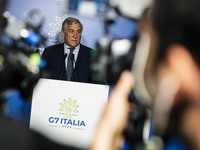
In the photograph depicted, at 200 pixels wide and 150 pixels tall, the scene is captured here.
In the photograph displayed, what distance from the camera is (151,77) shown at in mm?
620

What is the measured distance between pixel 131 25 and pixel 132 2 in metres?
0.11

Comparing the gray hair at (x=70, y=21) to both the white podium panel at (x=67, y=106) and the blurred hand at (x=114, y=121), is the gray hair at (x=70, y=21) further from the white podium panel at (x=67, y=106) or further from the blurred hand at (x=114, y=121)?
the blurred hand at (x=114, y=121)

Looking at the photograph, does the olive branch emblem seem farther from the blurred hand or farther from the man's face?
the blurred hand

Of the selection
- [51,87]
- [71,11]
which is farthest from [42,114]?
[71,11]

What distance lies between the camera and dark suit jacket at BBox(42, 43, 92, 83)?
2250 millimetres

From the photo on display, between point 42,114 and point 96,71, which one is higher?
point 96,71

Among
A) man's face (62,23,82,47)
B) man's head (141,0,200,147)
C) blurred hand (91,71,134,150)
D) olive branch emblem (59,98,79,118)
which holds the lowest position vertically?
olive branch emblem (59,98,79,118)

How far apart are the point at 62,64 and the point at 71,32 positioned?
0.18m

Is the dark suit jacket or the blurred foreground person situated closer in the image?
the blurred foreground person

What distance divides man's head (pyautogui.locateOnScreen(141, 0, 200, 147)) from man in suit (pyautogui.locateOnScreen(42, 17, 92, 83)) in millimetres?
1607

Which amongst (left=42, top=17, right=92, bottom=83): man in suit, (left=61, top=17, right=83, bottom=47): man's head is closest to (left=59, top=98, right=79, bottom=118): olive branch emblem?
(left=42, top=17, right=92, bottom=83): man in suit

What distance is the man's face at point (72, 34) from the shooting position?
2.25 m

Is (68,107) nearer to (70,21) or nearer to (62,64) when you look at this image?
(62,64)

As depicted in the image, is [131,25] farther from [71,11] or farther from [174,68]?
[174,68]
